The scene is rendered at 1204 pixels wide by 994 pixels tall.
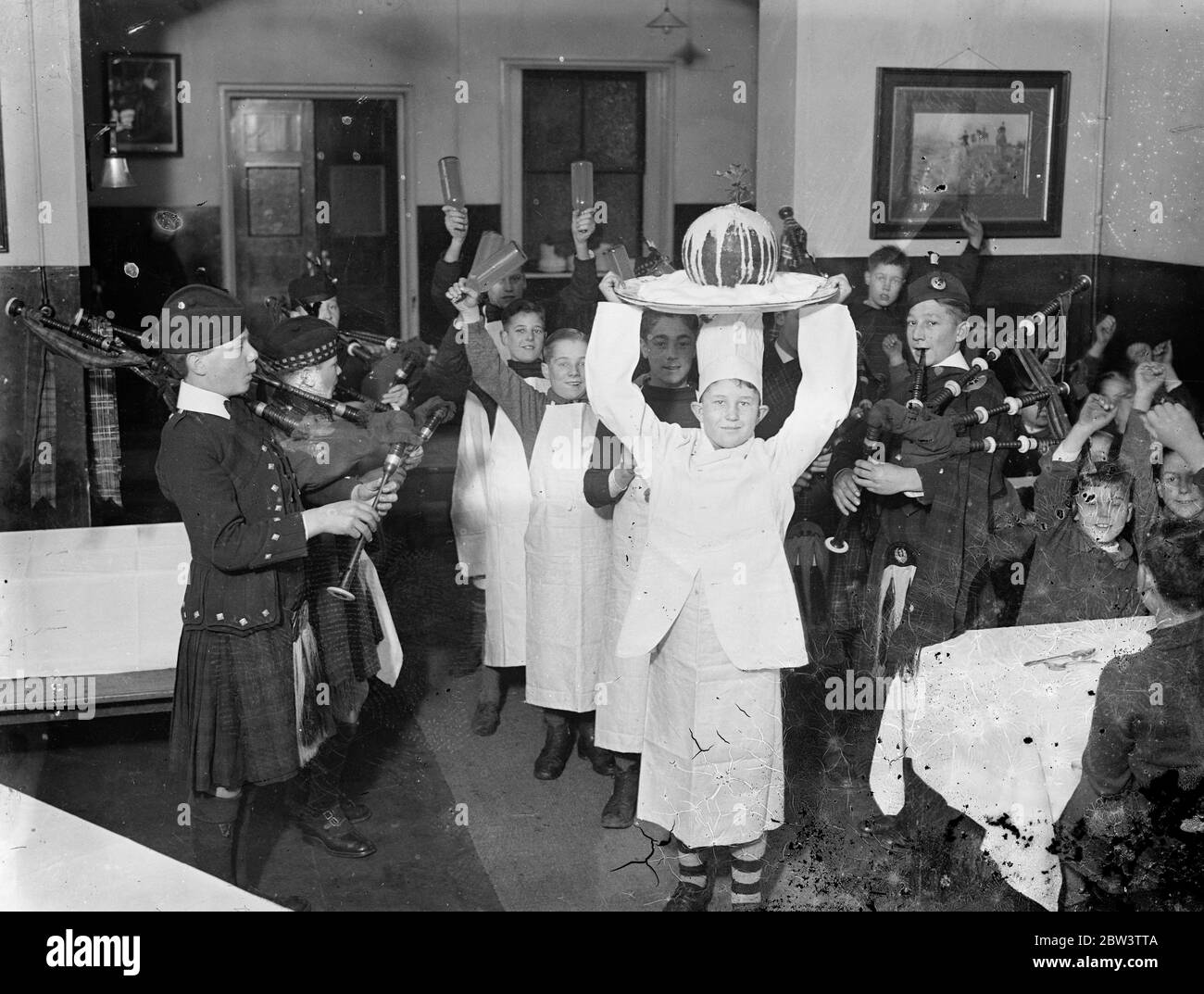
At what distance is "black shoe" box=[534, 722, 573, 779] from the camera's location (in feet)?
12.0

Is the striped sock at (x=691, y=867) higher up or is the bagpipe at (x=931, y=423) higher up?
the bagpipe at (x=931, y=423)

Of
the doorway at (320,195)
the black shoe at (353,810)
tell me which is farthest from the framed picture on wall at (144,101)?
the black shoe at (353,810)

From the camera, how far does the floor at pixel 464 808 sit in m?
3.47

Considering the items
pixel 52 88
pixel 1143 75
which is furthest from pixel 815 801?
pixel 52 88

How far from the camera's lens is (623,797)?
3.58m

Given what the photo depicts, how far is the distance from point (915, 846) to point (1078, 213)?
1.80 meters

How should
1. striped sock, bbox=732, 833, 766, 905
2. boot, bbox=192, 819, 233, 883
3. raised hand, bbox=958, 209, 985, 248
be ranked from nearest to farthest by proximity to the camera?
striped sock, bbox=732, 833, 766, 905
boot, bbox=192, 819, 233, 883
raised hand, bbox=958, 209, 985, 248

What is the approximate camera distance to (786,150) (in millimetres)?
3645

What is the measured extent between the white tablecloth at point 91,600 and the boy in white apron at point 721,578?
1307 millimetres

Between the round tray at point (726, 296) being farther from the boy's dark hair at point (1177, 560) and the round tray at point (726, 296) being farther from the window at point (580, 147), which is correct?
the boy's dark hair at point (1177, 560)

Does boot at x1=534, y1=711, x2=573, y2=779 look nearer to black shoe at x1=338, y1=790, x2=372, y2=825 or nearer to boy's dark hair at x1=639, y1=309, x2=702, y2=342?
black shoe at x1=338, y1=790, x2=372, y2=825

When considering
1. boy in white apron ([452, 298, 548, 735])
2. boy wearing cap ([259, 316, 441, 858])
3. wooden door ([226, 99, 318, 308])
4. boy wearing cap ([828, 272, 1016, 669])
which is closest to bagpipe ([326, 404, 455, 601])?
boy wearing cap ([259, 316, 441, 858])

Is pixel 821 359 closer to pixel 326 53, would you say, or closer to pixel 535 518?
pixel 535 518

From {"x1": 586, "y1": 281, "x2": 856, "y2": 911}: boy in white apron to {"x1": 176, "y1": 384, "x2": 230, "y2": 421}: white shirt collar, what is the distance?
35.3 inches
